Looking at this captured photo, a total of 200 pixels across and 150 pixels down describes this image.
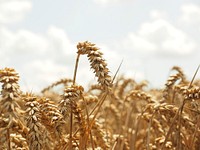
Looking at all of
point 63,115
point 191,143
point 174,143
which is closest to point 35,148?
point 63,115

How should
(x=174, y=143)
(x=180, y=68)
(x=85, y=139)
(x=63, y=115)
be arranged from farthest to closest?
(x=180, y=68) → (x=174, y=143) → (x=85, y=139) → (x=63, y=115)

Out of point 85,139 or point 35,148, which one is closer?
point 35,148

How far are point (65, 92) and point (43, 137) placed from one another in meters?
0.22

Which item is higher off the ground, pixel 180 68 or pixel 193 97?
pixel 180 68

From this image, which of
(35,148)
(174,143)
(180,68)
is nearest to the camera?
(35,148)

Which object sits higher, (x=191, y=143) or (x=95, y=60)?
(x=95, y=60)

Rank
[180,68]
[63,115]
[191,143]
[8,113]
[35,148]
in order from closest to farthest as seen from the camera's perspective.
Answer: [8,113]
[35,148]
[63,115]
[191,143]
[180,68]

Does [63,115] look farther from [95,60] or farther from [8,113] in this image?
[8,113]

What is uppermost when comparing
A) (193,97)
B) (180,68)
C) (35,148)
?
(180,68)

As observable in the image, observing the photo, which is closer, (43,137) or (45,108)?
(43,137)

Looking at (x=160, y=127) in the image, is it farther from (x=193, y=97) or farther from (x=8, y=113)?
(x=8, y=113)

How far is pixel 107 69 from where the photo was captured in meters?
1.62

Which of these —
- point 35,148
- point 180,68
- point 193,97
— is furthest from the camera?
point 180,68

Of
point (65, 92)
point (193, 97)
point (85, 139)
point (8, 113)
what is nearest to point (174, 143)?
point (193, 97)
